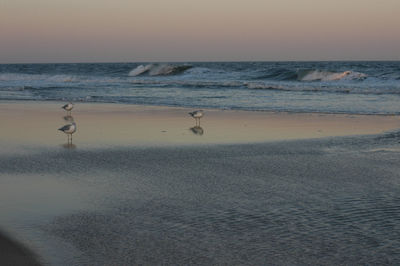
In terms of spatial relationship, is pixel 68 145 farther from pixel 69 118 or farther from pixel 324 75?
pixel 324 75

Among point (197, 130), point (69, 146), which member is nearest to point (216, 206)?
point (69, 146)

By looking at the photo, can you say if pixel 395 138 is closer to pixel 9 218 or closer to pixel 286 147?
pixel 286 147

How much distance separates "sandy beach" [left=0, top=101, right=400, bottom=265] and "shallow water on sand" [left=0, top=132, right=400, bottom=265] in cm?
1

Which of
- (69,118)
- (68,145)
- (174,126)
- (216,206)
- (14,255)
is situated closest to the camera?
(14,255)

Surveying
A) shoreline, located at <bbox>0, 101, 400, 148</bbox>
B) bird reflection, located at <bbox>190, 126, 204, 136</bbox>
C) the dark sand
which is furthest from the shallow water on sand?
bird reflection, located at <bbox>190, 126, 204, 136</bbox>

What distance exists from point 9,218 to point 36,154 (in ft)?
12.7

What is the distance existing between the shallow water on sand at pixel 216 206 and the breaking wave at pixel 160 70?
50.6m

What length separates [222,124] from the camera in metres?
13.4

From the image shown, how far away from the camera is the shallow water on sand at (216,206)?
452 centimetres

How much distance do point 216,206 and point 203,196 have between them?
1.48ft

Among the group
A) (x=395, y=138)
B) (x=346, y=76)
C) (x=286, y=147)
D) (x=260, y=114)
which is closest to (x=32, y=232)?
(x=286, y=147)

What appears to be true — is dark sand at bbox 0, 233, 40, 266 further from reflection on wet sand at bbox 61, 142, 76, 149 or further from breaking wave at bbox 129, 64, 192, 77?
breaking wave at bbox 129, 64, 192, 77

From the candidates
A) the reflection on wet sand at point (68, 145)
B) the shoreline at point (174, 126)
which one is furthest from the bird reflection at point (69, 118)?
the reflection on wet sand at point (68, 145)

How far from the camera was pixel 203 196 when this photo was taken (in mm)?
6324
